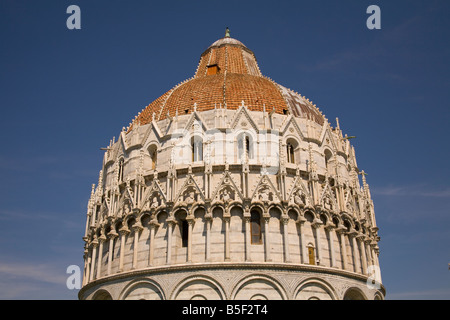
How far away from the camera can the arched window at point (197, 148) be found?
35.5 meters

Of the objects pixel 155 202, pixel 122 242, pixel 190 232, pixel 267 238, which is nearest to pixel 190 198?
pixel 190 232

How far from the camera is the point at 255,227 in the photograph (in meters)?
32.8

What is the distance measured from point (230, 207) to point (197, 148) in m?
5.81

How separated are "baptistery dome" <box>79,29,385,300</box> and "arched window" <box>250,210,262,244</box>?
0.07 meters

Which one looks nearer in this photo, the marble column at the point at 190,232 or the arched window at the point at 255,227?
the marble column at the point at 190,232

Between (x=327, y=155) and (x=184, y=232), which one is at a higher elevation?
(x=327, y=155)

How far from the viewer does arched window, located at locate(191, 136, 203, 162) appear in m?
35.5

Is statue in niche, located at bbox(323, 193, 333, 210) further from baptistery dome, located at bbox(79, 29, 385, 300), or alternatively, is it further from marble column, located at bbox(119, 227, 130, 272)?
marble column, located at bbox(119, 227, 130, 272)

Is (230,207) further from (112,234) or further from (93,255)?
(93,255)

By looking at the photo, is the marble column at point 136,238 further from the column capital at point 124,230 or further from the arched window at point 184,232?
the arched window at point 184,232

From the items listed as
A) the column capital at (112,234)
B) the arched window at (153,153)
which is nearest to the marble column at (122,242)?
the column capital at (112,234)

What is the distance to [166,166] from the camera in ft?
117

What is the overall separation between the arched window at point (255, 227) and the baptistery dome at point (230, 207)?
7 centimetres

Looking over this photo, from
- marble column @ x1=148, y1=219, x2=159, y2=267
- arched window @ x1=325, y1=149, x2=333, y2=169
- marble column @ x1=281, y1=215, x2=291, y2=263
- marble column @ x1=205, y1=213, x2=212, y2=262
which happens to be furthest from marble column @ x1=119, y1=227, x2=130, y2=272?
arched window @ x1=325, y1=149, x2=333, y2=169
